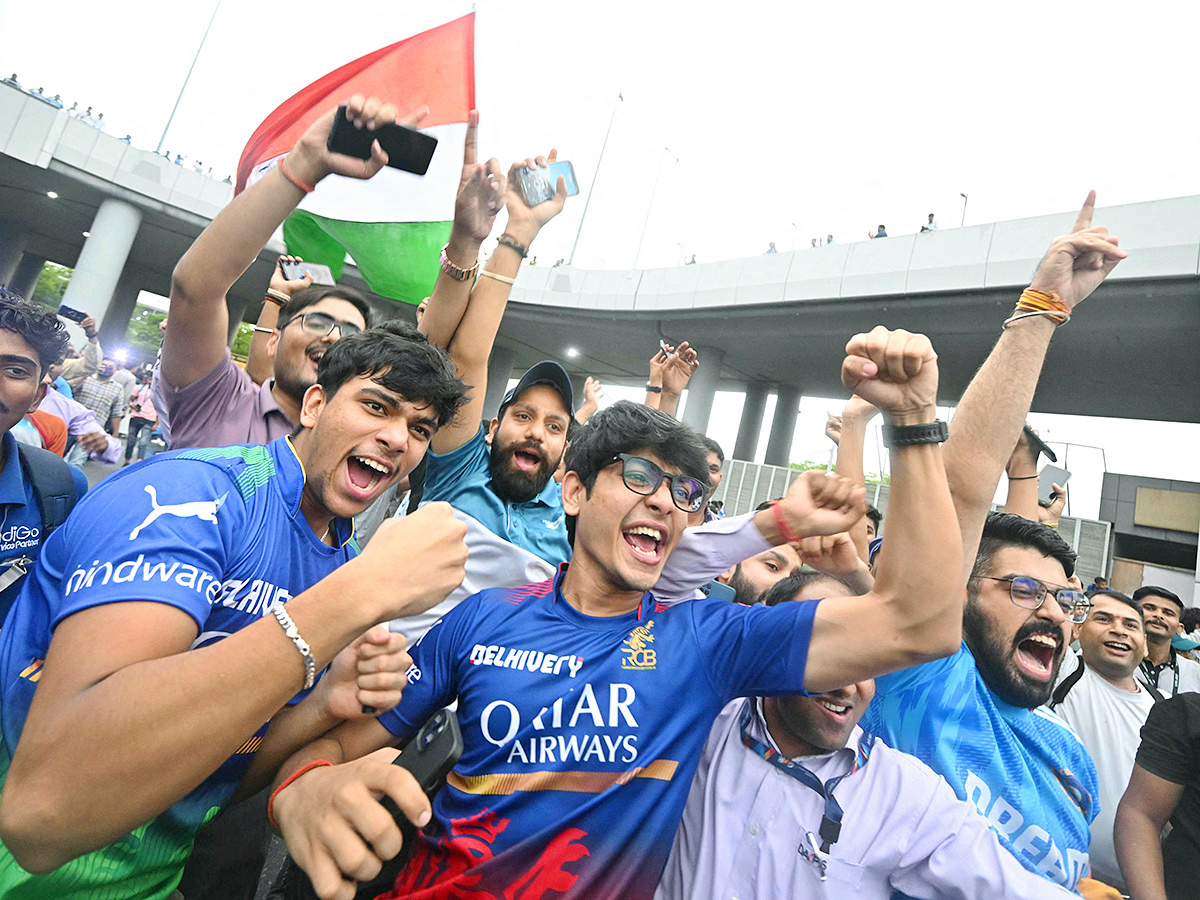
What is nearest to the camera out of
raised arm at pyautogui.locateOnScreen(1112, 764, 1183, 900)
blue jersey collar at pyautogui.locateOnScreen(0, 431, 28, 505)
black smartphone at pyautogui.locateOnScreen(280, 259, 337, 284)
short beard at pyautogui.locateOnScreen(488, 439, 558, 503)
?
blue jersey collar at pyautogui.locateOnScreen(0, 431, 28, 505)

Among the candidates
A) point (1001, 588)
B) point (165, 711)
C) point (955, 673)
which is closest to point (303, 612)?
point (165, 711)

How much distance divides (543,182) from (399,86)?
5.92 feet

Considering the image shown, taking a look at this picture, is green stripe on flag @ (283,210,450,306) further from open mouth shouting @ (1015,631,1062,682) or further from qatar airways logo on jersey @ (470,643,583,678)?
open mouth shouting @ (1015,631,1062,682)

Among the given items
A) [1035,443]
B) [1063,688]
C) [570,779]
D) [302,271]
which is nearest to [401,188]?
[302,271]

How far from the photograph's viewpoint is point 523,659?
1.74 m

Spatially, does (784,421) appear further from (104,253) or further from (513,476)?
(104,253)

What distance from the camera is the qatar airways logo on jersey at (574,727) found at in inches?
62.2

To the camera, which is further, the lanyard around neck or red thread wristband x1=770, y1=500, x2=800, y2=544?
red thread wristband x1=770, y1=500, x2=800, y2=544

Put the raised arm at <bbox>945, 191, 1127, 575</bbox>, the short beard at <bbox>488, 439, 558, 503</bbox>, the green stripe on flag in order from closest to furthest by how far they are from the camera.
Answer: the raised arm at <bbox>945, 191, 1127, 575</bbox> → the short beard at <bbox>488, 439, 558, 503</bbox> → the green stripe on flag

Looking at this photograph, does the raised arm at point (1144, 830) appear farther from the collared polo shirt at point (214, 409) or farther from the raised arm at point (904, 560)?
the collared polo shirt at point (214, 409)

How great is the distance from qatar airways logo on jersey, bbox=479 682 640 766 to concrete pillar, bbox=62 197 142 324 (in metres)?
20.9

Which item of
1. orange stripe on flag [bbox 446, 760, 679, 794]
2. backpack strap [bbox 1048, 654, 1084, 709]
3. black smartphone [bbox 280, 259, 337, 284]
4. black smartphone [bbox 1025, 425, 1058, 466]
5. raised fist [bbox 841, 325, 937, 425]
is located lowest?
orange stripe on flag [bbox 446, 760, 679, 794]

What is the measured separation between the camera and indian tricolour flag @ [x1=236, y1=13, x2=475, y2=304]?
3.89m

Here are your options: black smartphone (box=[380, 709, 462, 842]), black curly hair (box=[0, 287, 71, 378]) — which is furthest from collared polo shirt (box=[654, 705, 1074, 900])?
black curly hair (box=[0, 287, 71, 378])
